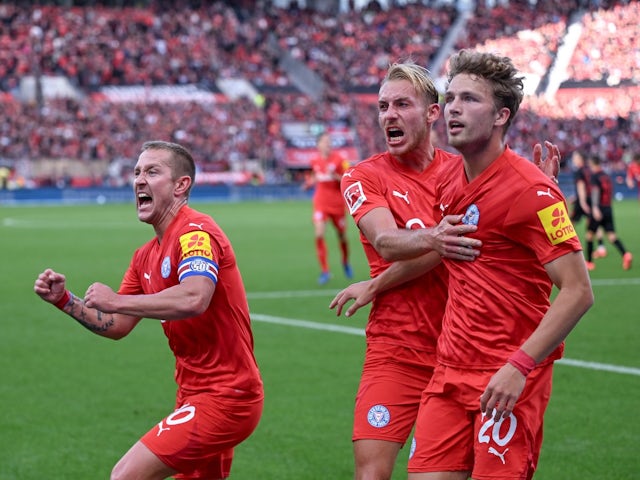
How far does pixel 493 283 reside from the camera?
175 inches

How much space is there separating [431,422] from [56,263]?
17.7m

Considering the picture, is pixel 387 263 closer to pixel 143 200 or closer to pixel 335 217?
pixel 143 200

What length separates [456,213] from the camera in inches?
180

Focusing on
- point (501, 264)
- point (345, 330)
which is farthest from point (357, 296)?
point (345, 330)

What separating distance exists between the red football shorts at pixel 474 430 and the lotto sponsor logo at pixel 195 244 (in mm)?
1215

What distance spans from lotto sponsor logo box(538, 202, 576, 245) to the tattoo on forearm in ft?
7.82

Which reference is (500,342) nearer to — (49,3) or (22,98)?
(22,98)

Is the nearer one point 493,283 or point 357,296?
point 493,283

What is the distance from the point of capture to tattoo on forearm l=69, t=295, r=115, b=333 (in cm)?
541

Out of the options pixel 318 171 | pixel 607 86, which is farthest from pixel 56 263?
pixel 607 86

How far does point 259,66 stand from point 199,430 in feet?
179

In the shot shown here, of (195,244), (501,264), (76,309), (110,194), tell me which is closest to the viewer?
(501,264)

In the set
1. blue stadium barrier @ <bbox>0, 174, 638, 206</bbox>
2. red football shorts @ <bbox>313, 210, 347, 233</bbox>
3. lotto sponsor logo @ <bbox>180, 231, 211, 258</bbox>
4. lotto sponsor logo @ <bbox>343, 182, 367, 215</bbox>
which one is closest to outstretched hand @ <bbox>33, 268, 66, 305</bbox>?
lotto sponsor logo @ <bbox>180, 231, 211, 258</bbox>

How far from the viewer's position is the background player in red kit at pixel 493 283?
4250 millimetres
